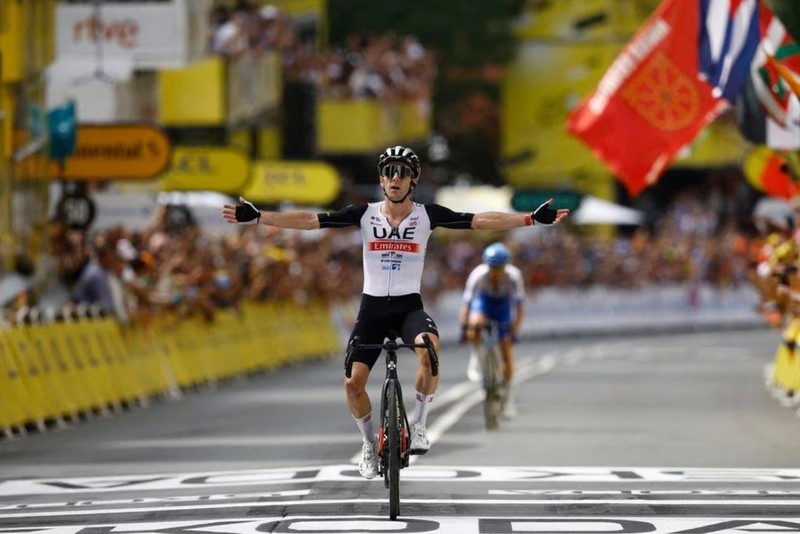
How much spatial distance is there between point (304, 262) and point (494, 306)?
18793mm

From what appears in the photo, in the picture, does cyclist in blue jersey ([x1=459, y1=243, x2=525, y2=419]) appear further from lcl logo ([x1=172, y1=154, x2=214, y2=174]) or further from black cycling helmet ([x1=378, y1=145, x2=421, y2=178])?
lcl logo ([x1=172, y1=154, x2=214, y2=174])

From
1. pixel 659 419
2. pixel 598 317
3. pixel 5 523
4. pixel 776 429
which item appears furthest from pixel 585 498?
pixel 598 317

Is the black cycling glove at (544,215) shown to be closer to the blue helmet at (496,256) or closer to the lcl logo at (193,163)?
the blue helmet at (496,256)

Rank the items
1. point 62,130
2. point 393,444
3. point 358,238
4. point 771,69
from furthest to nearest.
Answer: point 358,238 → point 62,130 → point 771,69 → point 393,444

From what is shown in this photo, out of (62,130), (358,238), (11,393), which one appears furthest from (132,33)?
(358,238)

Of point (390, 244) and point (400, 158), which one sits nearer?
point (400, 158)

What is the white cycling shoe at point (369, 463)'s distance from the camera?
14492mm

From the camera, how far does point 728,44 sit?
2422 cm

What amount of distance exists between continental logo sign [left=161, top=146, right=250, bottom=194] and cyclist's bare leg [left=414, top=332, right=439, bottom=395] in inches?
724

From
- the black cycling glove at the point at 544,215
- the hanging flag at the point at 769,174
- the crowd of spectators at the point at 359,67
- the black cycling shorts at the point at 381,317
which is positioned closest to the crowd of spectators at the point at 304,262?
the hanging flag at the point at 769,174

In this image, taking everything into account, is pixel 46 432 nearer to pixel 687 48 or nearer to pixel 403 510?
pixel 687 48

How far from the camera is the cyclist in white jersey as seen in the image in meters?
14.5

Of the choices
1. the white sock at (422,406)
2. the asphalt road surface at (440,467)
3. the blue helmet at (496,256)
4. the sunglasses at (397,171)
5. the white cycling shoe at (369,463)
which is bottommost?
the asphalt road surface at (440,467)

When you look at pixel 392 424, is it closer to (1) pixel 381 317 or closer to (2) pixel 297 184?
(1) pixel 381 317
